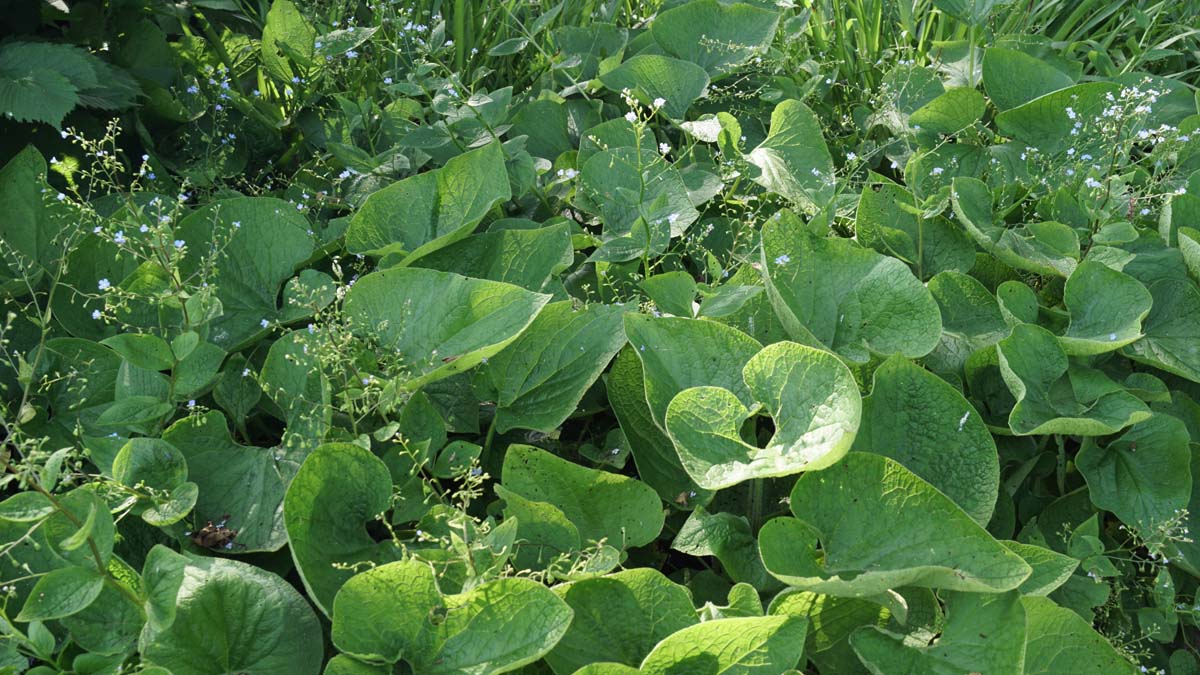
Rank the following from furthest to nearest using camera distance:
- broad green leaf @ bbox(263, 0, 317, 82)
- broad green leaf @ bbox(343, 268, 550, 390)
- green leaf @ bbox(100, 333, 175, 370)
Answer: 1. broad green leaf @ bbox(263, 0, 317, 82)
2. broad green leaf @ bbox(343, 268, 550, 390)
3. green leaf @ bbox(100, 333, 175, 370)

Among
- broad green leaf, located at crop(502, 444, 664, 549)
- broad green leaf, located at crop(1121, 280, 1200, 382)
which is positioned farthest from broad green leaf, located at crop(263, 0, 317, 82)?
broad green leaf, located at crop(1121, 280, 1200, 382)

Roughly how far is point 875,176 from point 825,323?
0.58 meters

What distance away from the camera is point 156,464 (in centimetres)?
155

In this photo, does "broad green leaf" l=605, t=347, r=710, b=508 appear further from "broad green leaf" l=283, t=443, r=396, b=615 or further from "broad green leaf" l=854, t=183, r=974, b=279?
"broad green leaf" l=854, t=183, r=974, b=279

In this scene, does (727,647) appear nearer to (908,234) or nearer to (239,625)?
(239,625)

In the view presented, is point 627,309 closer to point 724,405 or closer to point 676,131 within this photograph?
point 724,405

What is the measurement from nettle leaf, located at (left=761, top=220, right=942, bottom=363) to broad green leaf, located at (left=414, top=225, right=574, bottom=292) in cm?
37

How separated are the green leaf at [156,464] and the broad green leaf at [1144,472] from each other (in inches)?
52.6

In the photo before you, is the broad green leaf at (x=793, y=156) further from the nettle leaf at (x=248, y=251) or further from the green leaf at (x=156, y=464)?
the green leaf at (x=156, y=464)

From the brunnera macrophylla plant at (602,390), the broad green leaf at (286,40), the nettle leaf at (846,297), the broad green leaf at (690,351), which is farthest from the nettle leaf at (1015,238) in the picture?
the broad green leaf at (286,40)

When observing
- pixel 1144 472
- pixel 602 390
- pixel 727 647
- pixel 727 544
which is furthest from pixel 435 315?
pixel 1144 472

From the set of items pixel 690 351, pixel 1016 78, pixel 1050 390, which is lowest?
pixel 1050 390

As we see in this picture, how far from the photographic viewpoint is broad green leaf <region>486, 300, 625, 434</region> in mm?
1738

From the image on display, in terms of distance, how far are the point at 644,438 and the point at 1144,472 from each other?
0.77 metres
